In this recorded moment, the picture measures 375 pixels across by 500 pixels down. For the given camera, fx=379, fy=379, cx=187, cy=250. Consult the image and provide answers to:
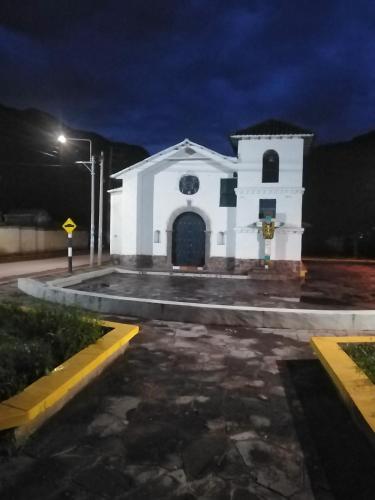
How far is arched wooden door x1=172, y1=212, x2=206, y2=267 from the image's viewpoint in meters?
18.9

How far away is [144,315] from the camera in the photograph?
800 cm

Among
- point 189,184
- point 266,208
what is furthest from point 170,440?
point 189,184

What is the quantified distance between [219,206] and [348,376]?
14.4m

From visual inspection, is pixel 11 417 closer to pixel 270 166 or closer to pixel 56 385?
pixel 56 385

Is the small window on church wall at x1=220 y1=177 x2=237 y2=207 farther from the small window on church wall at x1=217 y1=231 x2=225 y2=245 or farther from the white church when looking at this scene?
the small window on church wall at x1=217 y1=231 x2=225 y2=245

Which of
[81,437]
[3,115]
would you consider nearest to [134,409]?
[81,437]

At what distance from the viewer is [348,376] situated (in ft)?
14.3

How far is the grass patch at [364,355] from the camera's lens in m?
4.45

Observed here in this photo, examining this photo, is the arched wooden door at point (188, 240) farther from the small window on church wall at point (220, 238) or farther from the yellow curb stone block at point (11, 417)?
the yellow curb stone block at point (11, 417)

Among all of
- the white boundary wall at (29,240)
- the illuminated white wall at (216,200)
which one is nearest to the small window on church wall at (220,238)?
the illuminated white wall at (216,200)

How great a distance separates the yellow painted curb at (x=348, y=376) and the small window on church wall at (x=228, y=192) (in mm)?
12779

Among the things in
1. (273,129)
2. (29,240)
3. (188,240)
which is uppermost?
(273,129)

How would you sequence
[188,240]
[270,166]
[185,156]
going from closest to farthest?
[270,166] → [185,156] → [188,240]

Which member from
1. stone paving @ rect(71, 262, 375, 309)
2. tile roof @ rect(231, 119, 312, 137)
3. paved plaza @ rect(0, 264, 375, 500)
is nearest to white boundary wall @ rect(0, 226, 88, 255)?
stone paving @ rect(71, 262, 375, 309)
